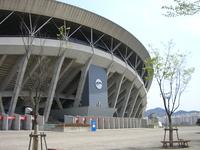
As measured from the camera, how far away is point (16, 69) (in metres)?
52.7

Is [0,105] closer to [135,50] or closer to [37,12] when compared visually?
[37,12]

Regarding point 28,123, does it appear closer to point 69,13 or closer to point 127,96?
point 69,13

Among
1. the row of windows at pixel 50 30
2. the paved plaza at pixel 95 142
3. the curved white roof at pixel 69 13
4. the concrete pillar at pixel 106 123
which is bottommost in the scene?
the paved plaza at pixel 95 142

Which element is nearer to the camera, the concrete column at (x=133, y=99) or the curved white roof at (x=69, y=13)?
the curved white roof at (x=69, y=13)

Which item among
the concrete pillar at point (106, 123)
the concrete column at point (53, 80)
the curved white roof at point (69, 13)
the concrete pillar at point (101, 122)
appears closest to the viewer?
the curved white roof at point (69, 13)

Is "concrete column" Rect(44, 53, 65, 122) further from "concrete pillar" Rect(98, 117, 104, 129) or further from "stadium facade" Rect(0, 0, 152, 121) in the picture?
"concrete pillar" Rect(98, 117, 104, 129)

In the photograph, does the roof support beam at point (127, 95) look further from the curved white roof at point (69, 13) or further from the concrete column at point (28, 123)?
the concrete column at point (28, 123)

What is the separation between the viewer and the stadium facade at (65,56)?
→ 49.7 metres

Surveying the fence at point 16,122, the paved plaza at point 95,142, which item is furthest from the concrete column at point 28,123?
the paved plaza at point 95,142

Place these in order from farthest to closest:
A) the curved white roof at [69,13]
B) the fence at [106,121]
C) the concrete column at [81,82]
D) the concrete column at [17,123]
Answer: the concrete column at [81,82], the fence at [106,121], the curved white roof at [69,13], the concrete column at [17,123]

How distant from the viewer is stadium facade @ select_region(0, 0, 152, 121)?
49.7 m

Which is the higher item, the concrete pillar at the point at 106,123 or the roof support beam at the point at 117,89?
the roof support beam at the point at 117,89

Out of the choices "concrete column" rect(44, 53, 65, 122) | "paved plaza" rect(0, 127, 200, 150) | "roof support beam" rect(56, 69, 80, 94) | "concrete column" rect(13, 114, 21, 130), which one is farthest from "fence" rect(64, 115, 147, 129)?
Result: "paved plaza" rect(0, 127, 200, 150)

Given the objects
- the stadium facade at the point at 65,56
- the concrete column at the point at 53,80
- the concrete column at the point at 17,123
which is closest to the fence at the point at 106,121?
the stadium facade at the point at 65,56
